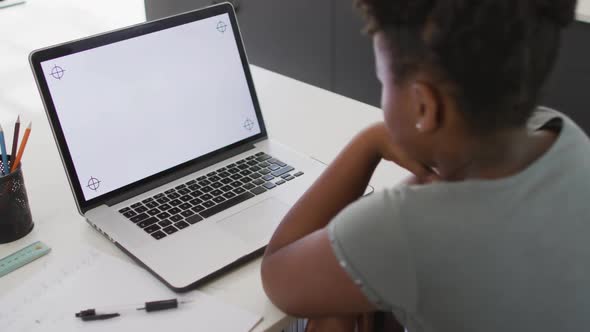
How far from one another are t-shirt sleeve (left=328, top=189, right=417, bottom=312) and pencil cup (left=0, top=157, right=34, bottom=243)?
0.53 metres

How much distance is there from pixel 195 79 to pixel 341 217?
21.3 inches

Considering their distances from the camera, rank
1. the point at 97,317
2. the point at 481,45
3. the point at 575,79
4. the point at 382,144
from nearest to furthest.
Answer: the point at 481,45
the point at 97,317
the point at 382,144
the point at 575,79

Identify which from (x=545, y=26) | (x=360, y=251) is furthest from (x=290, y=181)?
(x=545, y=26)

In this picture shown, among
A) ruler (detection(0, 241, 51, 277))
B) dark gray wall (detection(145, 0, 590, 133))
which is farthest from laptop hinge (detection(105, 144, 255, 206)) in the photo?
dark gray wall (detection(145, 0, 590, 133))

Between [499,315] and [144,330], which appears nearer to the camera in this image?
[499,315]

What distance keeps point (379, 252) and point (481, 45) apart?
0.76 feet

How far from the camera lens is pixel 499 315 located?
69cm

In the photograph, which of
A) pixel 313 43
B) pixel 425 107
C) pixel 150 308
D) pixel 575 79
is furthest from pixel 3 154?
pixel 313 43

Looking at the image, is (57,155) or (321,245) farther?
(57,155)

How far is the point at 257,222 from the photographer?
989 mm

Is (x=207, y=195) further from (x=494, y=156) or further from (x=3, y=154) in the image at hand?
(x=494, y=156)

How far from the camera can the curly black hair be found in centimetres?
57

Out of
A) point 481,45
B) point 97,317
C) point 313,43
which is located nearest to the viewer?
point 481,45

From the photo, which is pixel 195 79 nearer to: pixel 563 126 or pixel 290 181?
pixel 290 181
